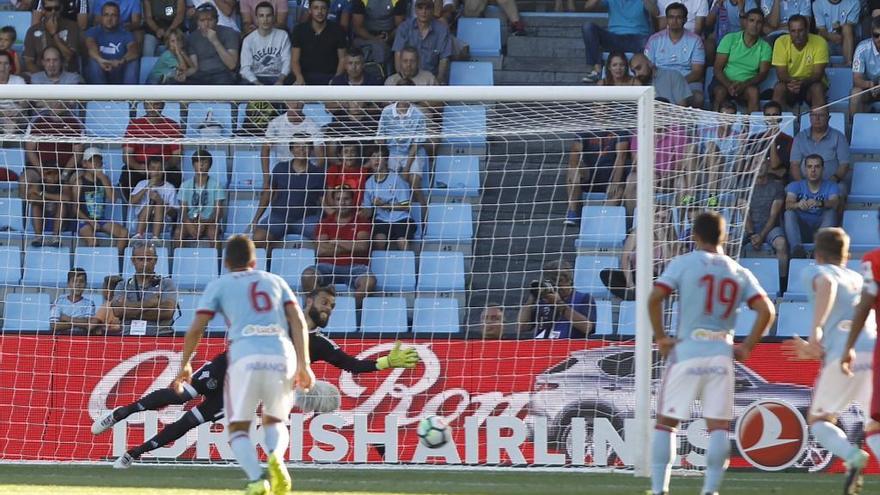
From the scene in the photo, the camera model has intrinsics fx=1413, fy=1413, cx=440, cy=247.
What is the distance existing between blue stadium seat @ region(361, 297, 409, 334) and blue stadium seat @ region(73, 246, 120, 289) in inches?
94.4

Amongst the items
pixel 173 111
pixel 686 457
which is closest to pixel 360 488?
pixel 686 457

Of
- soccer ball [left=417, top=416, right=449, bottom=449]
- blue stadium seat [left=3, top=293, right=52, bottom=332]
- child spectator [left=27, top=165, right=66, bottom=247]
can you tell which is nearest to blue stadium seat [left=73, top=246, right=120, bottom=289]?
child spectator [left=27, top=165, right=66, bottom=247]

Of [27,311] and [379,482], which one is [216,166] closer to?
[27,311]

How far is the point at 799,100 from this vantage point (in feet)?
51.4

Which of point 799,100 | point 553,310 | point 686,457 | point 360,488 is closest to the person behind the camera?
point 360,488

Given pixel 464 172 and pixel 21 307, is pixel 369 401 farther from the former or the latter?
pixel 21 307

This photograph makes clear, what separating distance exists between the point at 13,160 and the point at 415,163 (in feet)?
13.5

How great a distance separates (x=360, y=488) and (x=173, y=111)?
5.27m

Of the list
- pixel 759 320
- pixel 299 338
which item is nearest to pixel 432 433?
pixel 299 338

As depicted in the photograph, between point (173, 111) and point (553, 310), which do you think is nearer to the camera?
point (553, 310)

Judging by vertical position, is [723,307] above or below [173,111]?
below

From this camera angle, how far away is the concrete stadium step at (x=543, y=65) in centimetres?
1655

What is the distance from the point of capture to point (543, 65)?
16.6 metres

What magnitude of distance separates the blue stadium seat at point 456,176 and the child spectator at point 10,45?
16.5 feet
